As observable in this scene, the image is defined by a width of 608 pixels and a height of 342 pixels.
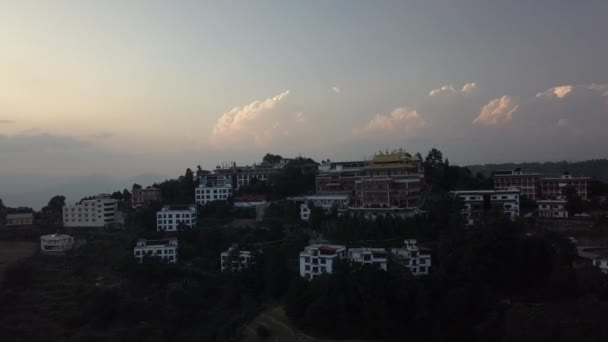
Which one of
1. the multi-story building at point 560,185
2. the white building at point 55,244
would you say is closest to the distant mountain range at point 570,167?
the multi-story building at point 560,185

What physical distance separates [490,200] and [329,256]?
10.4 meters

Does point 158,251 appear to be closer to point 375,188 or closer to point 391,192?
point 375,188

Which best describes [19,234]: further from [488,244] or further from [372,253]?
[488,244]

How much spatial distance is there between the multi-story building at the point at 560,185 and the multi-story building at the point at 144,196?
23.1 metres

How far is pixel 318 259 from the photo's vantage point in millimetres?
20578

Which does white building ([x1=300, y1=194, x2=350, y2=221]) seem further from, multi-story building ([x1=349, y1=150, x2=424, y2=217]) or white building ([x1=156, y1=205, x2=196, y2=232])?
white building ([x1=156, y1=205, x2=196, y2=232])

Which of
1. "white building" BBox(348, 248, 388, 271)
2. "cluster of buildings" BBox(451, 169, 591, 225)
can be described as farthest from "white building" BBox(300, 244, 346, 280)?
"cluster of buildings" BBox(451, 169, 591, 225)

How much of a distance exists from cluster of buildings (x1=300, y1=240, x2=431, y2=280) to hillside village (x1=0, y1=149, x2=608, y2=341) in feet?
0.18

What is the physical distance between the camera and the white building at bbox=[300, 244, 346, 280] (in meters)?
20.3

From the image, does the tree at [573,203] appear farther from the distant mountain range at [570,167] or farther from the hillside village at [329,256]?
the distant mountain range at [570,167]

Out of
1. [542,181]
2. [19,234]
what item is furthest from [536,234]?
[19,234]

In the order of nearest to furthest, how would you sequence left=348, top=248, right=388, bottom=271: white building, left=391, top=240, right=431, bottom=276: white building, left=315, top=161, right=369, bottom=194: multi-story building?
left=348, top=248, right=388, bottom=271: white building, left=391, top=240, right=431, bottom=276: white building, left=315, top=161, right=369, bottom=194: multi-story building

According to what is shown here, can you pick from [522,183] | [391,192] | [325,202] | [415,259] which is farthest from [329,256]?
[522,183]

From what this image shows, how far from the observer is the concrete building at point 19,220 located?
107 feet
